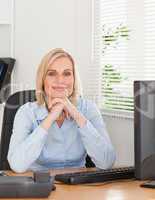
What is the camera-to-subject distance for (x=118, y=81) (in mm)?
2922

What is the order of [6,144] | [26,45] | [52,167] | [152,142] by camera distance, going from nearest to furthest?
[152,142]
[52,167]
[6,144]
[26,45]

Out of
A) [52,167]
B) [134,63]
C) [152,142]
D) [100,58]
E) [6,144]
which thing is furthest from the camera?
[100,58]

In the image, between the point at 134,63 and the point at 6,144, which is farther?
the point at 134,63

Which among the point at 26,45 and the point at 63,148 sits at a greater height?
the point at 26,45

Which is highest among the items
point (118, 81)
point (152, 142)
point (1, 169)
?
point (118, 81)

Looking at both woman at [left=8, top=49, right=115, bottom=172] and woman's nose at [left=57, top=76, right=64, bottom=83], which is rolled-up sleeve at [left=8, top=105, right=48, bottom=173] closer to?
woman at [left=8, top=49, right=115, bottom=172]

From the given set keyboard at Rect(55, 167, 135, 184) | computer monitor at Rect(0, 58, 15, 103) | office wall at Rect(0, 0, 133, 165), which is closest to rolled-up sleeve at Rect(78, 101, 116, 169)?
keyboard at Rect(55, 167, 135, 184)

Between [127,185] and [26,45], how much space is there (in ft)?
6.08

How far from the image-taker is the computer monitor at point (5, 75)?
11.3 feet

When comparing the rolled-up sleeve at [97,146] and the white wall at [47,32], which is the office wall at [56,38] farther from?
the rolled-up sleeve at [97,146]

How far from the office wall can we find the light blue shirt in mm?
460

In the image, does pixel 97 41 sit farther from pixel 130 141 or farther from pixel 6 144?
pixel 6 144

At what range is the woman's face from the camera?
7.98 feet

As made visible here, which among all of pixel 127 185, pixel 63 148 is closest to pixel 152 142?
pixel 127 185
